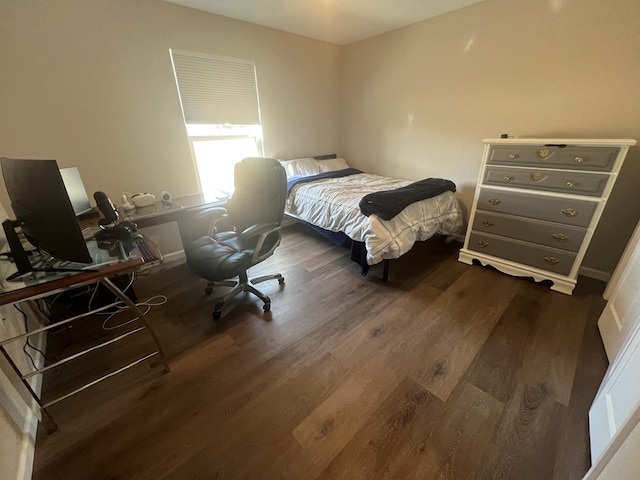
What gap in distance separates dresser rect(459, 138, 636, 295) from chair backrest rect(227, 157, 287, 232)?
1.81 metres

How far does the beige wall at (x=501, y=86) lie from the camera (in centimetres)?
201

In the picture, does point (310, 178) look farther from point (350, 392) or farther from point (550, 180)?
point (350, 392)

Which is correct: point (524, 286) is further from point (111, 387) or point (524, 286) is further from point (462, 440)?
point (111, 387)

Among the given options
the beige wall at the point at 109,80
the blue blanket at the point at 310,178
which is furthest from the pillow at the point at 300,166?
the beige wall at the point at 109,80

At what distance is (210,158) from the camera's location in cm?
299

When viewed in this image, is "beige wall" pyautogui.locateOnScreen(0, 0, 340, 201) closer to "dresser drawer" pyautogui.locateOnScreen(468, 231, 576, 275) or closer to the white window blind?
the white window blind

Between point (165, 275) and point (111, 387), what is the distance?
4.06 ft

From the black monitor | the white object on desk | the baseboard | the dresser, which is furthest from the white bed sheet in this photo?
the black monitor

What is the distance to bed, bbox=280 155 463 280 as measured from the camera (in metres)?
2.18

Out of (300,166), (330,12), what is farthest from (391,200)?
(330,12)

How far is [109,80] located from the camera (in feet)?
7.18

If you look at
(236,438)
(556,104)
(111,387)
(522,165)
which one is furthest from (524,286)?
(111,387)

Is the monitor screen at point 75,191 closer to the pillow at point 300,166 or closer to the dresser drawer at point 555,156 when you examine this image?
the pillow at point 300,166

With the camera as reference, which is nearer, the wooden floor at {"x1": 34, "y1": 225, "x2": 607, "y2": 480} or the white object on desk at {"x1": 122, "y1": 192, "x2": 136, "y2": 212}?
the wooden floor at {"x1": 34, "y1": 225, "x2": 607, "y2": 480}
